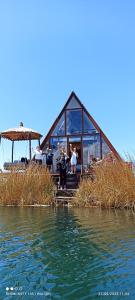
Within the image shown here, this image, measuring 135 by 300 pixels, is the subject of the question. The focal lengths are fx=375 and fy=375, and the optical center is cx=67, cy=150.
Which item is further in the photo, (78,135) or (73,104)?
(73,104)

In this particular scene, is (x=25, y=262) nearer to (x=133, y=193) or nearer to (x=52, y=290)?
(x=52, y=290)

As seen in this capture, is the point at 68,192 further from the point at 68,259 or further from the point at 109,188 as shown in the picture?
the point at 68,259

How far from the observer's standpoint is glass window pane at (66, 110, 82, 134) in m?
24.0

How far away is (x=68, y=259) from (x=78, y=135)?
59.9 feet

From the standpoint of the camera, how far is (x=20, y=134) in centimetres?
2080

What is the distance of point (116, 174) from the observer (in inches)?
518

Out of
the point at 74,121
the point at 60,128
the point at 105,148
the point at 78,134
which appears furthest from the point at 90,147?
the point at 60,128

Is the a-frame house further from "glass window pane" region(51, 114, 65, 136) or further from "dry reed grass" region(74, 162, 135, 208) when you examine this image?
"dry reed grass" region(74, 162, 135, 208)

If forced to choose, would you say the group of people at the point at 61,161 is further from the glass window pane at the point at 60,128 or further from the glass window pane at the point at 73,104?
the glass window pane at the point at 73,104

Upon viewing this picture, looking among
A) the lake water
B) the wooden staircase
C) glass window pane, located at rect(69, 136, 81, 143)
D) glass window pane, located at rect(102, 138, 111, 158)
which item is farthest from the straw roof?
the lake water

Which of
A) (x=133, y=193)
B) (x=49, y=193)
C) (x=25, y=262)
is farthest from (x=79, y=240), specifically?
(x=49, y=193)

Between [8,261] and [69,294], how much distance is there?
1.70 metres

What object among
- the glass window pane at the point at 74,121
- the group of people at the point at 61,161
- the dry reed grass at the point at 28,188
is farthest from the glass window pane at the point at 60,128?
the dry reed grass at the point at 28,188

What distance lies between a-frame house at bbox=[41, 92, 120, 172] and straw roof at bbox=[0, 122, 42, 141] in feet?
8.59
